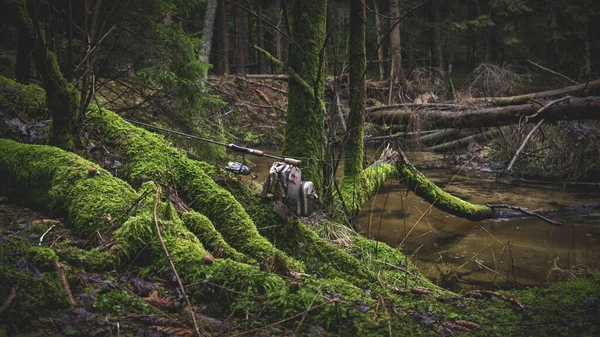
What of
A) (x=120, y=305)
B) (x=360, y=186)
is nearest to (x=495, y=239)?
(x=360, y=186)

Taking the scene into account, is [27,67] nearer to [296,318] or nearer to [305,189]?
[305,189]

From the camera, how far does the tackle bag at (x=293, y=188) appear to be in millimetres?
3760

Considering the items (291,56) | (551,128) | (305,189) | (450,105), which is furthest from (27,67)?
(551,128)

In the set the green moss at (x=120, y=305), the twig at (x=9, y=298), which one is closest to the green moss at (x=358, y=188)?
the green moss at (x=120, y=305)

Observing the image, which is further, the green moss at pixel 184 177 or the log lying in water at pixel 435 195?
the log lying in water at pixel 435 195

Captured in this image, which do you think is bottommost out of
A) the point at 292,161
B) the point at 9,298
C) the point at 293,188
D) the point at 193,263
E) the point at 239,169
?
the point at 193,263

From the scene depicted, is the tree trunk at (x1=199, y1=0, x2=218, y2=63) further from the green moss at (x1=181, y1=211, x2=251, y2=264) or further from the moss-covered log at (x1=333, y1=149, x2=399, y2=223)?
the green moss at (x1=181, y1=211, x2=251, y2=264)

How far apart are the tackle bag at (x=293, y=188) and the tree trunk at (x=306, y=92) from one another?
1.16 meters

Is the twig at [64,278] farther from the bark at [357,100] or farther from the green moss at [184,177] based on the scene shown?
the bark at [357,100]

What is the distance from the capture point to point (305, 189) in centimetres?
374

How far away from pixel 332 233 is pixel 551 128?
7641 millimetres

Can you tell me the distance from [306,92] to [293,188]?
5.31 feet

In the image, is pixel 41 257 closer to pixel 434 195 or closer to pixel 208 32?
pixel 434 195

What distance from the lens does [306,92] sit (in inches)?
196
